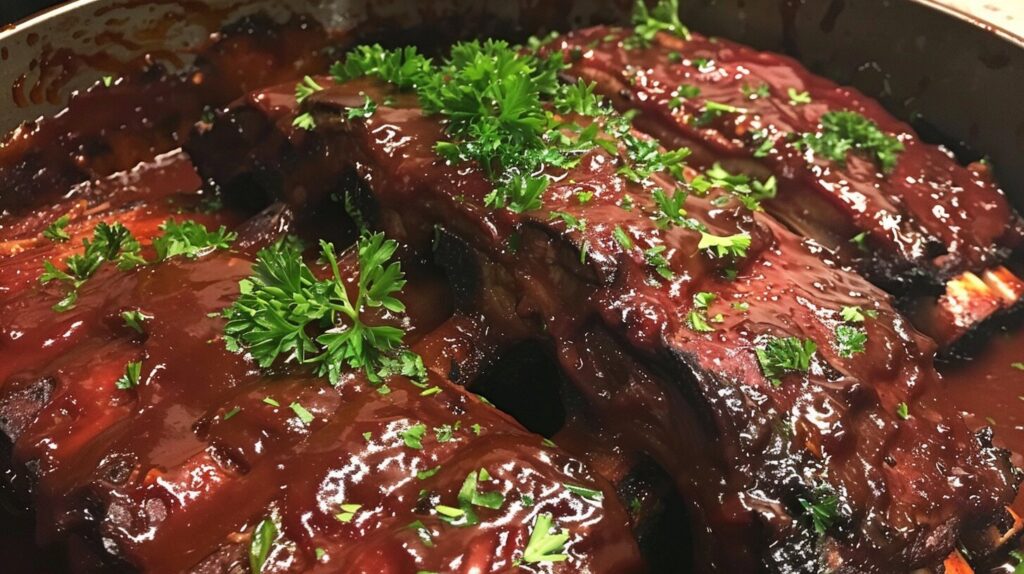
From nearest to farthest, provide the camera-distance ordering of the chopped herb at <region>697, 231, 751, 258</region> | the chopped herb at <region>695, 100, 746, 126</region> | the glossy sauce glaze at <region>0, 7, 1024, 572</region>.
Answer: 1. the glossy sauce glaze at <region>0, 7, 1024, 572</region>
2. the chopped herb at <region>697, 231, 751, 258</region>
3. the chopped herb at <region>695, 100, 746, 126</region>

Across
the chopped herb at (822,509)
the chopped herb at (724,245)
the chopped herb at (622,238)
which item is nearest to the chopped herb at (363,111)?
the chopped herb at (622,238)

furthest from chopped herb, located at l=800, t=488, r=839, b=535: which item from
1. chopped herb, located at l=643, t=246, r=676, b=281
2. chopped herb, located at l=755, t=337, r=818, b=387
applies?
chopped herb, located at l=643, t=246, r=676, b=281

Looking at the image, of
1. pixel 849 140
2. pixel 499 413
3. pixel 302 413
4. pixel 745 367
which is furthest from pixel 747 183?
pixel 302 413

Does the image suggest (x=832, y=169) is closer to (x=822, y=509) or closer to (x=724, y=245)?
(x=724, y=245)

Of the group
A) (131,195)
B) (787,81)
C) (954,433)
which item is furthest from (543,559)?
(131,195)

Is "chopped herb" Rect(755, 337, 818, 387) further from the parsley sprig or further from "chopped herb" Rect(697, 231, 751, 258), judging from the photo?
the parsley sprig

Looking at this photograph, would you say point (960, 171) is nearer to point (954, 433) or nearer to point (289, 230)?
point (954, 433)

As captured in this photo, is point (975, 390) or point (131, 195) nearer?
point (975, 390)
